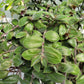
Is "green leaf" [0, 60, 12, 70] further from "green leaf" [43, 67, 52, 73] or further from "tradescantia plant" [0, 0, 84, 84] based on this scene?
"green leaf" [43, 67, 52, 73]

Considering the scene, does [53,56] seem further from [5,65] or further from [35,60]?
[5,65]

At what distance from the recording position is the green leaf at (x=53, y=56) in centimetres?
30

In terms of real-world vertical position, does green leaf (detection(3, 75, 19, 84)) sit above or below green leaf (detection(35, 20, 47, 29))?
below

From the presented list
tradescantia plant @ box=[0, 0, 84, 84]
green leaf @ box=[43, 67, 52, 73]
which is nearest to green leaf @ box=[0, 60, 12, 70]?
tradescantia plant @ box=[0, 0, 84, 84]

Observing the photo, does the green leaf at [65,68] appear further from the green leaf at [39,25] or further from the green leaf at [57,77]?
the green leaf at [39,25]

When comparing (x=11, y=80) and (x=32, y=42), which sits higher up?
(x=32, y=42)

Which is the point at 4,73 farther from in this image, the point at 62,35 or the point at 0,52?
the point at 62,35

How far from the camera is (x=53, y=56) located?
31 cm

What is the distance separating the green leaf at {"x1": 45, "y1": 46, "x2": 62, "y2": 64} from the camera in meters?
0.30

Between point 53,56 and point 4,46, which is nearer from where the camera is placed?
point 53,56

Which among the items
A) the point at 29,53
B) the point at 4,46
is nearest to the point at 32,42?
the point at 29,53

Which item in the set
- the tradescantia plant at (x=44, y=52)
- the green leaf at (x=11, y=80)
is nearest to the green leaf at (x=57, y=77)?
the tradescantia plant at (x=44, y=52)

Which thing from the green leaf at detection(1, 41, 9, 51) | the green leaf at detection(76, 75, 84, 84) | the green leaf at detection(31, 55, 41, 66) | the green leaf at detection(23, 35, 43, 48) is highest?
the green leaf at detection(23, 35, 43, 48)

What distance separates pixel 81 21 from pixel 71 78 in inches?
8.7
